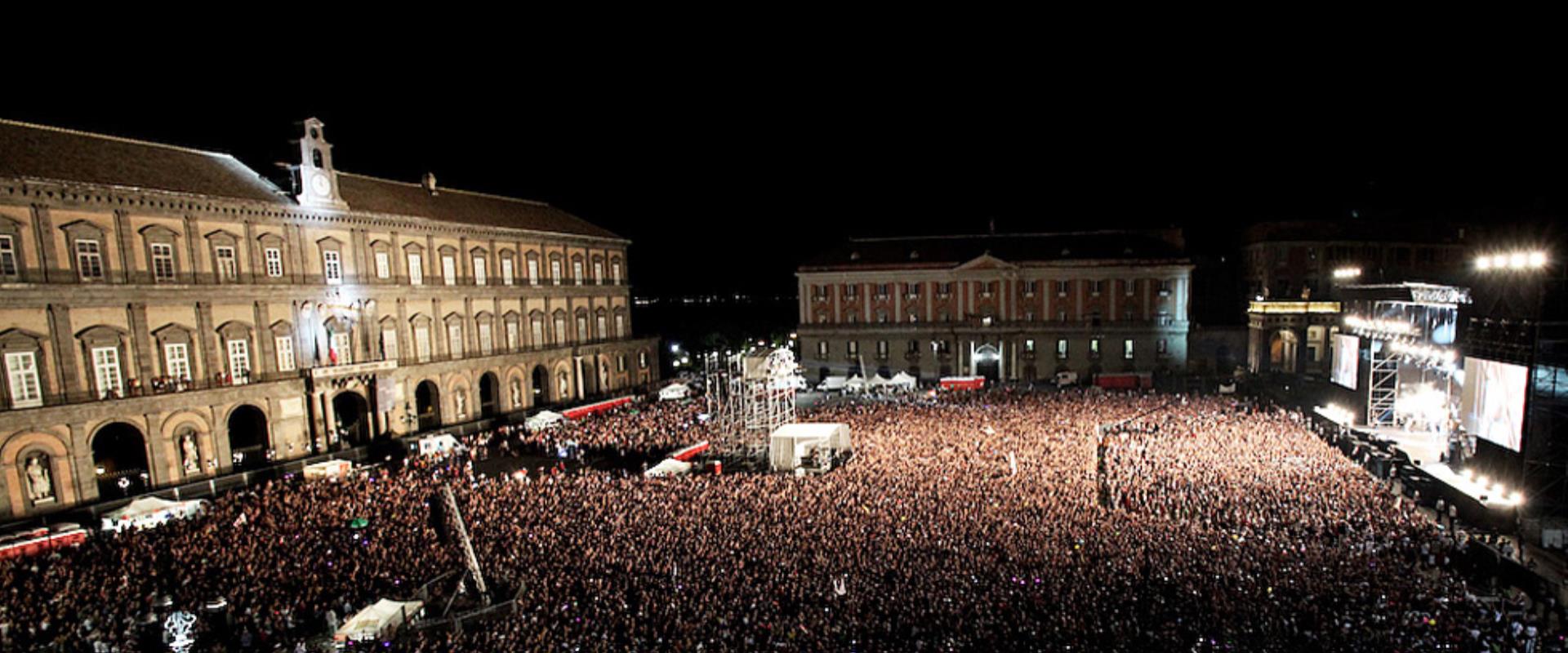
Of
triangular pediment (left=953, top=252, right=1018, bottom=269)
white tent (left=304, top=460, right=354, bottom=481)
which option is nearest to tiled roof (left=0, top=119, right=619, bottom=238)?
white tent (left=304, top=460, right=354, bottom=481)

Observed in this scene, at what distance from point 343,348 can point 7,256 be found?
11.3 meters

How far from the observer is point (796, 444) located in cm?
2553

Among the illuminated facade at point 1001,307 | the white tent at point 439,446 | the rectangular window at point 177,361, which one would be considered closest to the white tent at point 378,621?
the white tent at point 439,446

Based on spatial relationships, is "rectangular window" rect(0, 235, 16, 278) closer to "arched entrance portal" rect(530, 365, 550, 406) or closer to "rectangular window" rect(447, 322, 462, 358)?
"rectangular window" rect(447, 322, 462, 358)

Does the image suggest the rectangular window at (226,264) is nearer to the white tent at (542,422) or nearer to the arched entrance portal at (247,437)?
the arched entrance portal at (247,437)

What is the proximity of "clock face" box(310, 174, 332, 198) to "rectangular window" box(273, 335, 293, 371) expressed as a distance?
255 inches

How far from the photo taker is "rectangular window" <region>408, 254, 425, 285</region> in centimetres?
3625

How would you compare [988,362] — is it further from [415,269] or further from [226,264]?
[226,264]

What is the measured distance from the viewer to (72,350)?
25.1 meters

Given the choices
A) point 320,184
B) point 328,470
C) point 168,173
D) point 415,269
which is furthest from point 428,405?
point 168,173

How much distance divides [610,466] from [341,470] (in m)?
9.78

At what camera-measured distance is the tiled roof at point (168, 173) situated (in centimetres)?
2523

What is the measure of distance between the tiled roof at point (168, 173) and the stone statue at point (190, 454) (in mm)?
9352

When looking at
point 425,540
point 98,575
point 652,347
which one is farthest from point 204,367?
A: point 652,347
